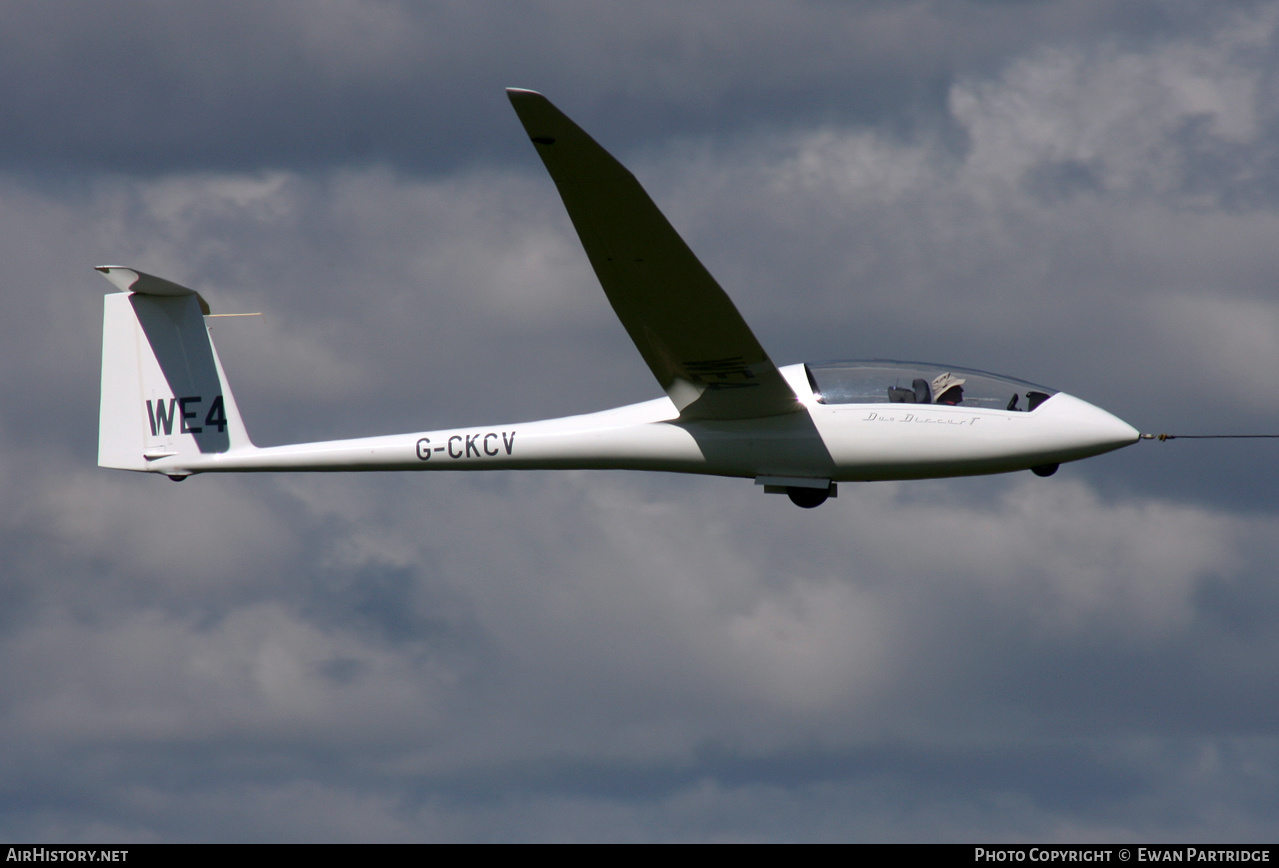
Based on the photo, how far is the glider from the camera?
1602 cm

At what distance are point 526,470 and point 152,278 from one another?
21.2 ft

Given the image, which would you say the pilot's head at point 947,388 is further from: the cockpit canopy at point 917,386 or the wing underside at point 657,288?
the wing underside at point 657,288

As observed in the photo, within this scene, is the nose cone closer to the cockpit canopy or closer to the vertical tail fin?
the cockpit canopy

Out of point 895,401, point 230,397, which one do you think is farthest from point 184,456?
point 895,401

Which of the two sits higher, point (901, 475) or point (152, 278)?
point (152, 278)

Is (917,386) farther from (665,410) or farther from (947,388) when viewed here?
(665,410)

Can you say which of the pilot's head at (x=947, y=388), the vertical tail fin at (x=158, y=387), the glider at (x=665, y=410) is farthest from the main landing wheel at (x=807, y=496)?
the vertical tail fin at (x=158, y=387)

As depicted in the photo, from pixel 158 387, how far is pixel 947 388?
38.7 feet

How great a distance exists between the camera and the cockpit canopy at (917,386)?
1798 centimetres

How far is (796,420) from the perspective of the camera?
718 inches

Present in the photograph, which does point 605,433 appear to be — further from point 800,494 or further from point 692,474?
point 800,494

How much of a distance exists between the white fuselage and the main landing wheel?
0.40 metres
